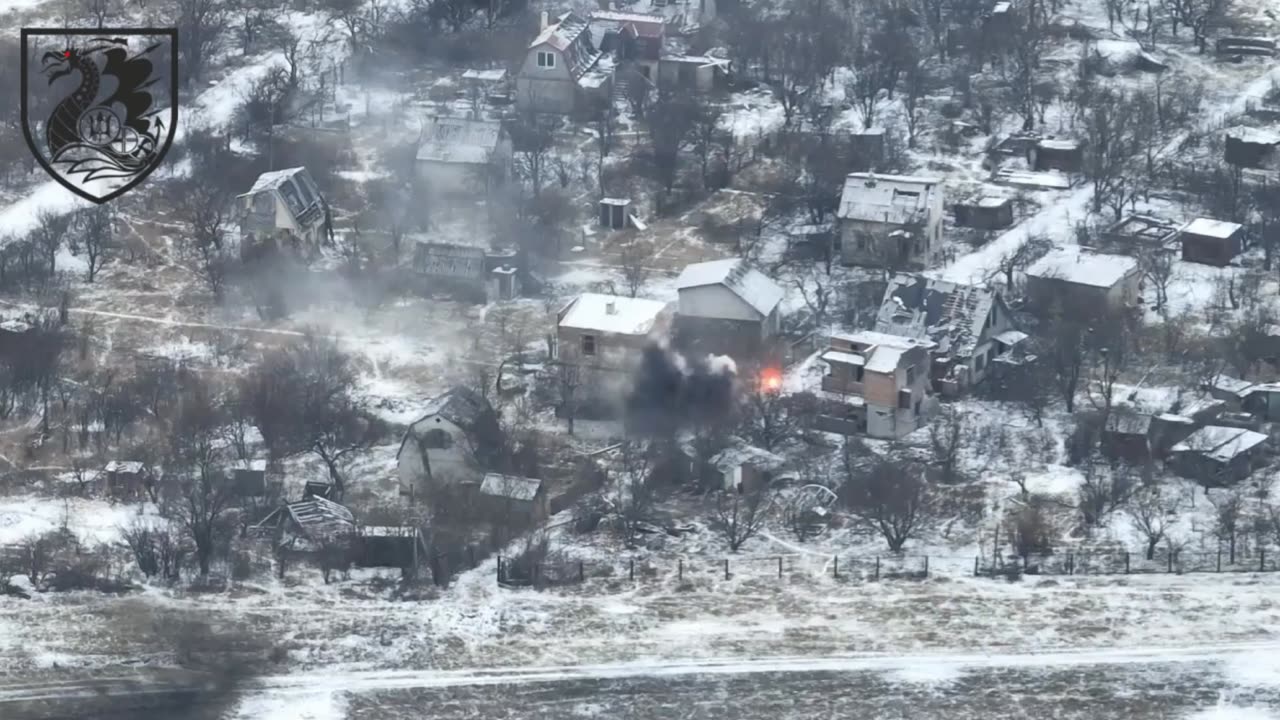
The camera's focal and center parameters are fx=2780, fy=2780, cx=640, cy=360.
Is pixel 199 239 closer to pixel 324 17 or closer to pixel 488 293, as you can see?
pixel 488 293

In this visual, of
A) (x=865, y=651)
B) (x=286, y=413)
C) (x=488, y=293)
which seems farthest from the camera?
(x=488, y=293)

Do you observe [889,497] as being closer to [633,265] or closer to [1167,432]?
[1167,432]

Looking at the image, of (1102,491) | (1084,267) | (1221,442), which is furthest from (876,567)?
(1084,267)

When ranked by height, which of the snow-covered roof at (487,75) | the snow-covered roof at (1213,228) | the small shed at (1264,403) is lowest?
the small shed at (1264,403)

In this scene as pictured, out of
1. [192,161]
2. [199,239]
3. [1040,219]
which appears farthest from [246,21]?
[1040,219]

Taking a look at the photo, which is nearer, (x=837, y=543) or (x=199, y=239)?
(x=837, y=543)

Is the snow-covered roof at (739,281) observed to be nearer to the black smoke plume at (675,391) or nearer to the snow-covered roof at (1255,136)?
the black smoke plume at (675,391)

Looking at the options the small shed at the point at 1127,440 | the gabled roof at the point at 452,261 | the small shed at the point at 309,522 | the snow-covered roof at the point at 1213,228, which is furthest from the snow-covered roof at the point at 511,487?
the snow-covered roof at the point at 1213,228
